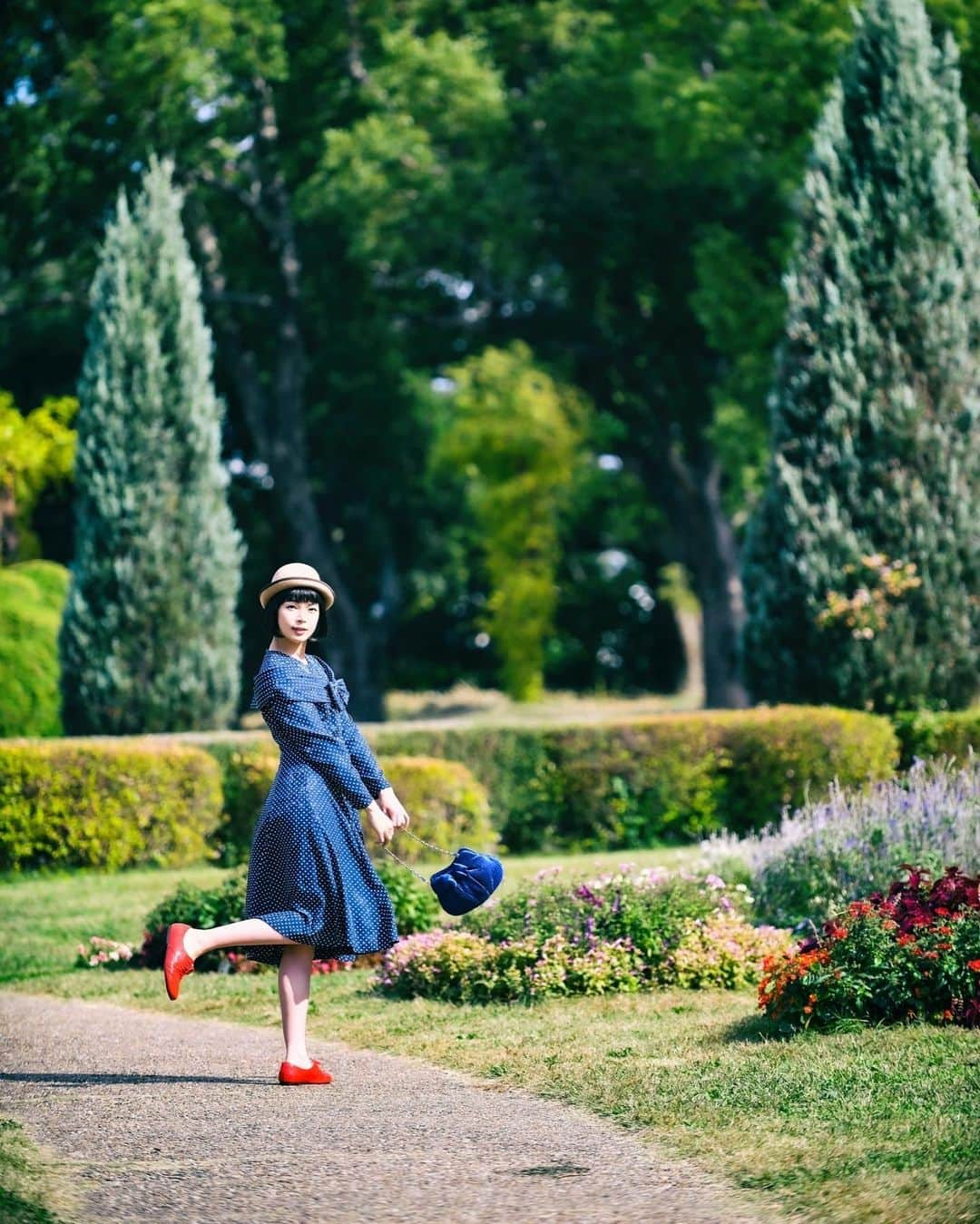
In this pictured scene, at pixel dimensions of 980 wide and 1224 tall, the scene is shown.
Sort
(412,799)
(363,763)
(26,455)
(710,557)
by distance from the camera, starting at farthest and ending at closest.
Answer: (710,557)
(26,455)
(412,799)
(363,763)

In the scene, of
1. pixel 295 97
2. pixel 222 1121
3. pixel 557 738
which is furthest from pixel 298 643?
pixel 295 97

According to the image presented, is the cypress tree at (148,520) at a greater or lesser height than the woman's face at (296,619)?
greater

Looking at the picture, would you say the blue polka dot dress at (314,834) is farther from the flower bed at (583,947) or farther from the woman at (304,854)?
the flower bed at (583,947)

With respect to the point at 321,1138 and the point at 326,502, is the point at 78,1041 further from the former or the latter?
the point at 326,502

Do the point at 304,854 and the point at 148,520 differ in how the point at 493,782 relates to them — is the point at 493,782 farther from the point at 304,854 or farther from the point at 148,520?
the point at 304,854

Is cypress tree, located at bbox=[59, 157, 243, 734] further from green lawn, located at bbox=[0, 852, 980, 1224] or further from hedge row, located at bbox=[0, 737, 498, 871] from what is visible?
green lawn, located at bbox=[0, 852, 980, 1224]

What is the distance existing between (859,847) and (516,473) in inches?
1003

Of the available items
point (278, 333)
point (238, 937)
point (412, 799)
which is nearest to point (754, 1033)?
point (238, 937)

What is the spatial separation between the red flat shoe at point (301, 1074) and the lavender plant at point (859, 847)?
3511 millimetres

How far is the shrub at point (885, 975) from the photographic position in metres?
6.47

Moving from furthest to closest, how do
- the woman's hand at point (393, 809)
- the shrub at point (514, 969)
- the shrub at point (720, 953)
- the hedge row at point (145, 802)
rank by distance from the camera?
the hedge row at point (145, 802) < the shrub at point (720, 953) < the shrub at point (514, 969) < the woman's hand at point (393, 809)

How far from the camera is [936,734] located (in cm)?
1468

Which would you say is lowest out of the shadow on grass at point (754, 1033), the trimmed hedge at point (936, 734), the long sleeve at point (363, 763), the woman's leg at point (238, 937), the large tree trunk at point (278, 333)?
the shadow on grass at point (754, 1033)

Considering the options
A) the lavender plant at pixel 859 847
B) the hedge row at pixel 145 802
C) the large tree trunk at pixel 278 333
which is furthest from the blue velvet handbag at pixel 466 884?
the large tree trunk at pixel 278 333
